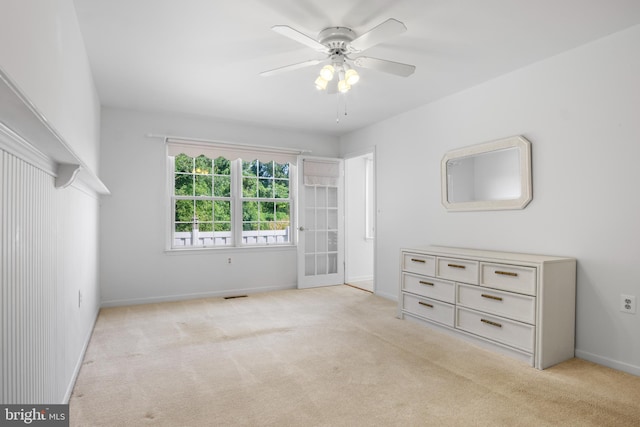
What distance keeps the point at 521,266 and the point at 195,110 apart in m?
3.94

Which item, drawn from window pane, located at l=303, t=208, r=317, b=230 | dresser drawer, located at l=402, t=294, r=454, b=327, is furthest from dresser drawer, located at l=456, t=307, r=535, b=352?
window pane, located at l=303, t=208, r=317, b=230

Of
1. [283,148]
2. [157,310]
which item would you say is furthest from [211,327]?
[283,148]

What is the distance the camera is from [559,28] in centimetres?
255

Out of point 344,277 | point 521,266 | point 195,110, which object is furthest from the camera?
point 344,277

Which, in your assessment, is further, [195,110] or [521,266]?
[195,110]

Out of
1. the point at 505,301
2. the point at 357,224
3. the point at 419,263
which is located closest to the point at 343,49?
the point at 419,263

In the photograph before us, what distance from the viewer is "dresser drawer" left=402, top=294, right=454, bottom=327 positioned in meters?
3.37

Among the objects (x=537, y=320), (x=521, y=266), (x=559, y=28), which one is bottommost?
(x=537, y=320)

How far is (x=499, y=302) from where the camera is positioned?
2.92m

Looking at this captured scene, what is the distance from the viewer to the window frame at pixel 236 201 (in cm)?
482

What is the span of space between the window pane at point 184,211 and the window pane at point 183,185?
0.37ft

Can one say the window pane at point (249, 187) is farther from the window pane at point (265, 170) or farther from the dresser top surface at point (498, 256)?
the dresser top surface at point (498, 256)

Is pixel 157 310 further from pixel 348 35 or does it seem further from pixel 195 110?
pixel 348 35

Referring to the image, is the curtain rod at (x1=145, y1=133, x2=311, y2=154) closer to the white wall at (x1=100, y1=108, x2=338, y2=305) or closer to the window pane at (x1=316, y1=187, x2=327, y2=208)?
the white wall at (x1=100, y1=108, x2=338, y2=305)
